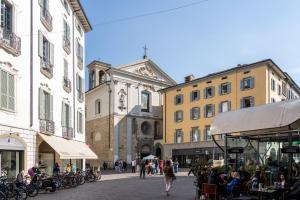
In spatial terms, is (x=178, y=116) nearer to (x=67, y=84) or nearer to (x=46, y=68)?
(x=67, y=84)

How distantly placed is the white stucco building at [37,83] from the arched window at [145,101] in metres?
29.7

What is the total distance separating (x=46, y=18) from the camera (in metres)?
24.6

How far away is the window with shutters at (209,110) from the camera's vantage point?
52.7m

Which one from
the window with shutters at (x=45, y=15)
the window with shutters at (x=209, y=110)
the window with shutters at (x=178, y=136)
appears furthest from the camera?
the window with shutters at (x=178, y=136)

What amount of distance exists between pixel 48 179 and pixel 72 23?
49.5ft

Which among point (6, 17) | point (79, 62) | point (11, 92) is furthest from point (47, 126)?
point (79, 62)

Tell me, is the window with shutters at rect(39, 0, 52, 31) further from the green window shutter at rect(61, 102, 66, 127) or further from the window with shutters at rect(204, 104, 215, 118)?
the window with shutters at rect(204, 104, 215, 118)

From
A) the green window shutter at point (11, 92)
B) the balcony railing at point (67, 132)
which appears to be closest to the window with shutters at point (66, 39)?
the balcony railing at point (67, 132)

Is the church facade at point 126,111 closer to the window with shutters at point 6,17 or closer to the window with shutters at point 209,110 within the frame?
the window with shutters at point 209,110

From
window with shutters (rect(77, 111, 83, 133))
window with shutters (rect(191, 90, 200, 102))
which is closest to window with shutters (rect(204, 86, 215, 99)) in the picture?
window with shutters (rect(191, 90, 200, 102))

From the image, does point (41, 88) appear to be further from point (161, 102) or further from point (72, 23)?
point (161, 102)

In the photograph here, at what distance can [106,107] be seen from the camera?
5997 cm

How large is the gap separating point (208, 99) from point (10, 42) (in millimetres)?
37095

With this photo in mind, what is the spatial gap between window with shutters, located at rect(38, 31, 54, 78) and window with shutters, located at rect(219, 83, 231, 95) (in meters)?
29.6
